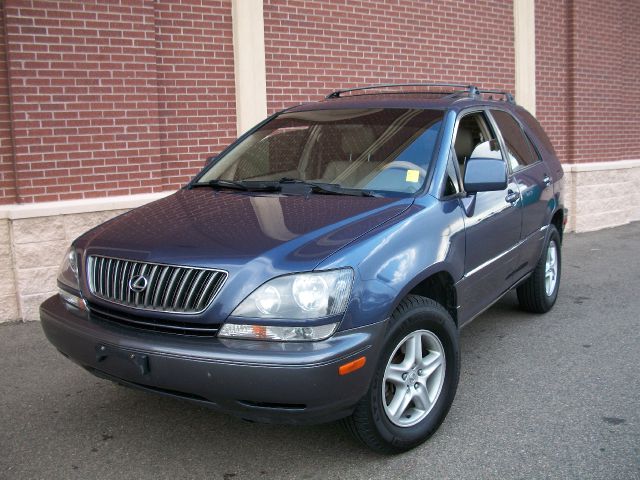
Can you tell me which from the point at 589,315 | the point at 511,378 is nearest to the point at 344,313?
the point at 511,378

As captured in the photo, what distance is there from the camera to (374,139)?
14.3ft

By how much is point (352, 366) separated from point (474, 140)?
2.31 m

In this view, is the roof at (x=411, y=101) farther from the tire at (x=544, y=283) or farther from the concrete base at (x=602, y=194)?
the concrete base at (x=602, y=194)

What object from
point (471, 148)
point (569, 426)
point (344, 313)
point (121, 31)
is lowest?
point (569, 426)

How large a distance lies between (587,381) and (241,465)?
2387mm

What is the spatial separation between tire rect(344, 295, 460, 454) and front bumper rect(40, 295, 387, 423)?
164 millimetres

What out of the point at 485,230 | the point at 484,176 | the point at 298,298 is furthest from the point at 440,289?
the point at 298,298

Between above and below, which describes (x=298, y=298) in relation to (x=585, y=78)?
below

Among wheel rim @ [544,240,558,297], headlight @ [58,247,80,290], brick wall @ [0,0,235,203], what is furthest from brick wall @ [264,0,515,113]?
headlight @ [58,247,80,290]

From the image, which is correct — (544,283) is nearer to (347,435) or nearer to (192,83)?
(347,435)

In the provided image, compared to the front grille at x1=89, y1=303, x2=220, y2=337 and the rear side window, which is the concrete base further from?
the front grille at x1=89, y1=303, x2=220, y2=337

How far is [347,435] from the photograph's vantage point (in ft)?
12.2

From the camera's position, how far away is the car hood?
315 cm

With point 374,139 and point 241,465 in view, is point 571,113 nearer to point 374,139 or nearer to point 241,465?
point 374,139
